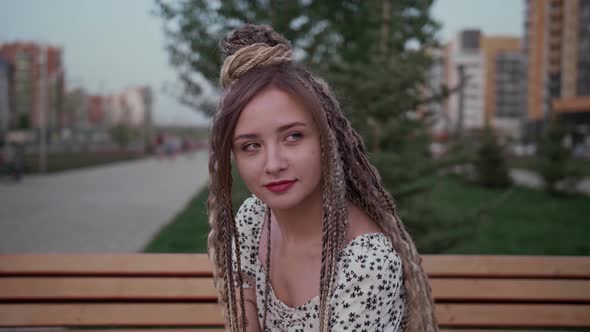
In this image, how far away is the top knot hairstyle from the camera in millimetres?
1348

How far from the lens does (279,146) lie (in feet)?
4.38

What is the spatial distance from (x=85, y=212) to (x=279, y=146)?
379 inches

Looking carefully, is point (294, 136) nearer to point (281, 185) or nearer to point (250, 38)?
point (281, 185)

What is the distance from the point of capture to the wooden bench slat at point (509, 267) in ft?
7.72

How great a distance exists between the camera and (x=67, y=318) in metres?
2.34

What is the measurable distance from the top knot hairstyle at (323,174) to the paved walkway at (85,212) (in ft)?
18.4

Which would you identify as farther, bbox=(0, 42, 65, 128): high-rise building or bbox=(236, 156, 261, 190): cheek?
bbox=(0, 42, 65, 128): high-rise building

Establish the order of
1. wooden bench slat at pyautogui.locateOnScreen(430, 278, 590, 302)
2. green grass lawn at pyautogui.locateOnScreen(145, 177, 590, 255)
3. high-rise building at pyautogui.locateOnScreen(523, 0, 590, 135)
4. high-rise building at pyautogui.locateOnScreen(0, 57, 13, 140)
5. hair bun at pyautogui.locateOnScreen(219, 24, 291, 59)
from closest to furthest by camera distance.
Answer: hair bun at pyautogui.locateOnScreen(219, 24, 291, 59) < wooden bench slat at pyautogui.locateOnScreen(430, 278, 590, 302) < green grass lawn at pyautogui.locateOnScreen(145, 177, 590, 255) < high-rise building at pyautogui.locateOnScreen(523, 0, 590, 135) < high-rise building at pyautogui.locateOnScreen(0, 57, 13, 140)

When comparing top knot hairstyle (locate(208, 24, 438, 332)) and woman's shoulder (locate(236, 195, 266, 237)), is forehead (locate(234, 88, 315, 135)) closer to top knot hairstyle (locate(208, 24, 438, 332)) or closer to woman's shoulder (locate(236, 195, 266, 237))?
top knot hairstyle (locate(208, 24, 438, 332))

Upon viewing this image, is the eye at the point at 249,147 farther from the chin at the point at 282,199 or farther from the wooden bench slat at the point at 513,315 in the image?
the wooden bench slat at the point at 513,315

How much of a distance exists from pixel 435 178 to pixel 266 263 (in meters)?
4.01

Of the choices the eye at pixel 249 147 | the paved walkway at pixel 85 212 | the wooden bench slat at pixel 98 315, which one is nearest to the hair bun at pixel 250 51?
the eye at pixel 249 147

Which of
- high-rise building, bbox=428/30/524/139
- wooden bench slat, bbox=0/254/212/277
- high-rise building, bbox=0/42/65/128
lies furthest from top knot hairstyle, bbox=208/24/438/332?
high-rise building, bbox=428/30/524/139

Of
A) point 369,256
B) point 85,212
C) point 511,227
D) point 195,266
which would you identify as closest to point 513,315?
point 369,256
